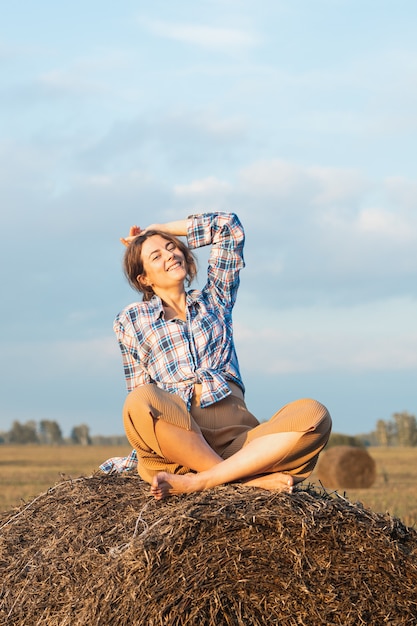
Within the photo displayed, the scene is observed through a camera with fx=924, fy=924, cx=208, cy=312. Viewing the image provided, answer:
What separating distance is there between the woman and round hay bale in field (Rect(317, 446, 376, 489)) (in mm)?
14015

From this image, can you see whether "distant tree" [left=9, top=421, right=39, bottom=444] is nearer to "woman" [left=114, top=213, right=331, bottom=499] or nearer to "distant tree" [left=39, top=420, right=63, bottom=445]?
"distant tree" [left=39, top=420, right=63, bottom=445]

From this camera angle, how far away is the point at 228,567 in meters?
4.30

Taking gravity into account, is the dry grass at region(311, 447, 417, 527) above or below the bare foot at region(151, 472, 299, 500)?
below

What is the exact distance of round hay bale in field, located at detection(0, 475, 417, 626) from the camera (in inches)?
165

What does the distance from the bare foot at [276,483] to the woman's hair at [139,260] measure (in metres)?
1.60

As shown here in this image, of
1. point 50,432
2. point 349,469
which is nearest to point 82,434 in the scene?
point 50,432

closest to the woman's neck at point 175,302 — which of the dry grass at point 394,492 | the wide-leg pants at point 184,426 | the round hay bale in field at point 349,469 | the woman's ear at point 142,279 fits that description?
the woman's ear at point 142,279

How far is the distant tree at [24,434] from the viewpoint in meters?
52.3

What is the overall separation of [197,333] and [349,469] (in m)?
14.4

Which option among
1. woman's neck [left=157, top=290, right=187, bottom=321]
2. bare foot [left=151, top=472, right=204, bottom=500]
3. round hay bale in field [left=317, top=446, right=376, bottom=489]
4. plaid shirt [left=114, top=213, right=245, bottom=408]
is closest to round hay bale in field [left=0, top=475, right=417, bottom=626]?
bare foot [left=151, top=472, right=204, bottom=500]

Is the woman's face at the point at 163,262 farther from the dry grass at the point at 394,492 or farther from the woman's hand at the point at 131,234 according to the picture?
the dry grass at the point at 394,492

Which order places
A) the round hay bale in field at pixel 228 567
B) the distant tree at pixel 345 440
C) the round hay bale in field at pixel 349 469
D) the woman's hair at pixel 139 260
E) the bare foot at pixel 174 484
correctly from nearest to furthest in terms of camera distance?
the round hay bale in field at pixel 228 567, the bare foot at pixel 174 484, the woman's hair at pixel 139 260, the round hay bale in field at pixel 349 469, the distant tree at pixel 345 440

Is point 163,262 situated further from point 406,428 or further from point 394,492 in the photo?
point 406,428

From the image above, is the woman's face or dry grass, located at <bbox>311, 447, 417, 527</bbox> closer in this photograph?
the woman's face
